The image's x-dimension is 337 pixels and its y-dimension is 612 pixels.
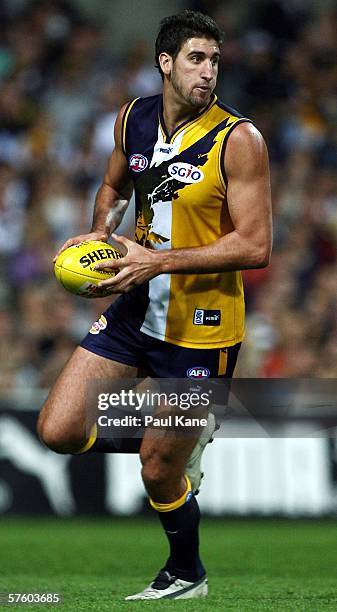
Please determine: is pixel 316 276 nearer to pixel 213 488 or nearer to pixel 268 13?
pixel 213 488

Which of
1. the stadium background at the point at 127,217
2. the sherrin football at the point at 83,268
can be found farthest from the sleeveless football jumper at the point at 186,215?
the stadium background at the point at 127,217

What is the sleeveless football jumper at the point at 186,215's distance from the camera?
18.4ft

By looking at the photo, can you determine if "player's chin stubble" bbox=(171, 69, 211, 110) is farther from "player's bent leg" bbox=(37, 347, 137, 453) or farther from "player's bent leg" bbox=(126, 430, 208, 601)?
"player's bent leg" bbox=(126, 430, 208, 601)

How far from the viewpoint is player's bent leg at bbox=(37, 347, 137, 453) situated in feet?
18.5

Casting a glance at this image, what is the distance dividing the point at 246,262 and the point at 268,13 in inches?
341

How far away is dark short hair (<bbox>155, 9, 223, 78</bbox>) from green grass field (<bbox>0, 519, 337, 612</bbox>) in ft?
8.62

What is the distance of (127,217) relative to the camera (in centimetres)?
1161

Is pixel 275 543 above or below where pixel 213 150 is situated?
below

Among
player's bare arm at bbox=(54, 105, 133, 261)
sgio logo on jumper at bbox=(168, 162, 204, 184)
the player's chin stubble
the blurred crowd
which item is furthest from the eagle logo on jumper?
the blurred crowd

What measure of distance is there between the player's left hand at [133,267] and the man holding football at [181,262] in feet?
0.15

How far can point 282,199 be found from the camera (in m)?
12.2

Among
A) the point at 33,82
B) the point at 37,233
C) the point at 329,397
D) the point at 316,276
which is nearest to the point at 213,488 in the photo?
the point at 329,397

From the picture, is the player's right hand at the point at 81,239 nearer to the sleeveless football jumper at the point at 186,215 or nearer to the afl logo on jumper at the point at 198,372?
the sleeveless football jumper at the point at 186,215

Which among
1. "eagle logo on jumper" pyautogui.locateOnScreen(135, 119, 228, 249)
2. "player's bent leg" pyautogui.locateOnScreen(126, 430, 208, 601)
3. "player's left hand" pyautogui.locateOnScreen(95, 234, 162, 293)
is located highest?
"eagle logo on jumper" pyautogui.locateOnScreen(135, 119, 228, 249)
